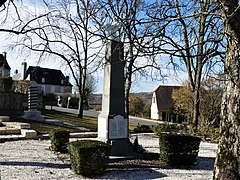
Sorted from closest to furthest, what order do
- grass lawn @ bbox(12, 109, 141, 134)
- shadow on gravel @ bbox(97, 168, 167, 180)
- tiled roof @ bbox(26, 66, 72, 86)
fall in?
shadow on gravel @ bbox(97, 168, 167, 180) → grass lawn @ bbox(12, 109, 141, 134) → tiled roof @ bbox(26, 66, 72, 86)

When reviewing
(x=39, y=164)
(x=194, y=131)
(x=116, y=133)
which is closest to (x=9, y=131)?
(x=39, y=164)

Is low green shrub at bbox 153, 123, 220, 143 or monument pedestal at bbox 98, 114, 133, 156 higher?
monument pedestal at bbox 98, 114, 133, 156

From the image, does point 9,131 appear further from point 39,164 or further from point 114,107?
point 114,107

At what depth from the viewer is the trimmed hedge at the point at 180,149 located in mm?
8867

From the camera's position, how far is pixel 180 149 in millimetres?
8852

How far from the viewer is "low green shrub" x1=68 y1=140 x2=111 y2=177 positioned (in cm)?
736

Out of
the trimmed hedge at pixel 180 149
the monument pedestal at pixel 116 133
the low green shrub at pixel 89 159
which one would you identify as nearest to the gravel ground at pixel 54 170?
the low green shrub at pixel 89 159

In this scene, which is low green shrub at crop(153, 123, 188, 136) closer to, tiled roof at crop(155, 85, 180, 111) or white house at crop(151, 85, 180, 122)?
white house at crop(151, 85, 180, 122)

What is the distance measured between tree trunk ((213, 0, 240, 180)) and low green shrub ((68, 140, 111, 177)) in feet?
11.4

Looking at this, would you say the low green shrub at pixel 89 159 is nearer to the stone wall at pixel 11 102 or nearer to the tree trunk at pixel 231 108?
the tree trunk at pixel 231 108

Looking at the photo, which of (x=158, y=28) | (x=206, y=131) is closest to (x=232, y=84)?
(x=158, y=28)

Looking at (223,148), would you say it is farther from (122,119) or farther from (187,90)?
(187,90)

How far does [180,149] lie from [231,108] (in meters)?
4.68

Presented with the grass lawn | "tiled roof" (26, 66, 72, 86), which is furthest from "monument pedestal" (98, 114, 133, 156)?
"tiled roof" (26, 66, 72, 86)
